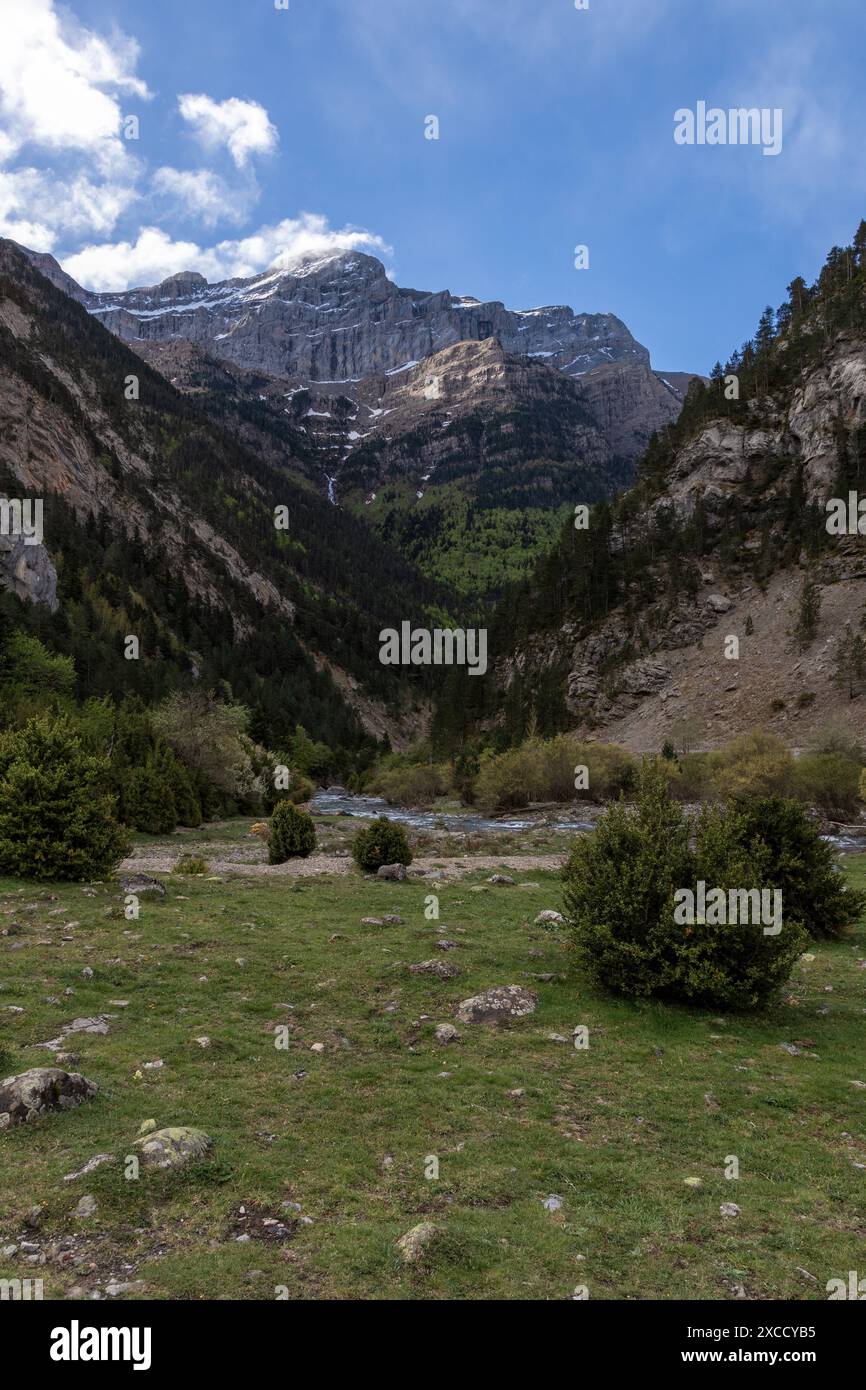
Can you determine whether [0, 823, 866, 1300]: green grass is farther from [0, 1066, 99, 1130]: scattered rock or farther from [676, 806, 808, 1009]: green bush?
[676, 806, 808, 1009]: green bush

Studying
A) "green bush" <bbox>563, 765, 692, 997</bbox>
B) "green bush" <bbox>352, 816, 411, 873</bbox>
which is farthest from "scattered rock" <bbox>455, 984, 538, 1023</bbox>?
"green bush" <bbox>352, 816, 411, 873</bbox>

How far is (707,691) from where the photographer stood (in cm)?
7481

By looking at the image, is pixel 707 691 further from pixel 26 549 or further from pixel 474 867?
pixel 26 549

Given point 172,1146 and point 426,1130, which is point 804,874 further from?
point 172,1146

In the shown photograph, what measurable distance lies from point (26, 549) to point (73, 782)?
74.1m

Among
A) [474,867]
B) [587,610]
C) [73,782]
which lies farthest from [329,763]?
[73,782]

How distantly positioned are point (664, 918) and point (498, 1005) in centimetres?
288

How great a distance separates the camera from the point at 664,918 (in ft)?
34.7

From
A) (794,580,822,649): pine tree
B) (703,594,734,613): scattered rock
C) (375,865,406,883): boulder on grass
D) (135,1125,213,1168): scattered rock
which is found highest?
(703,594,734,613): scattered rock
